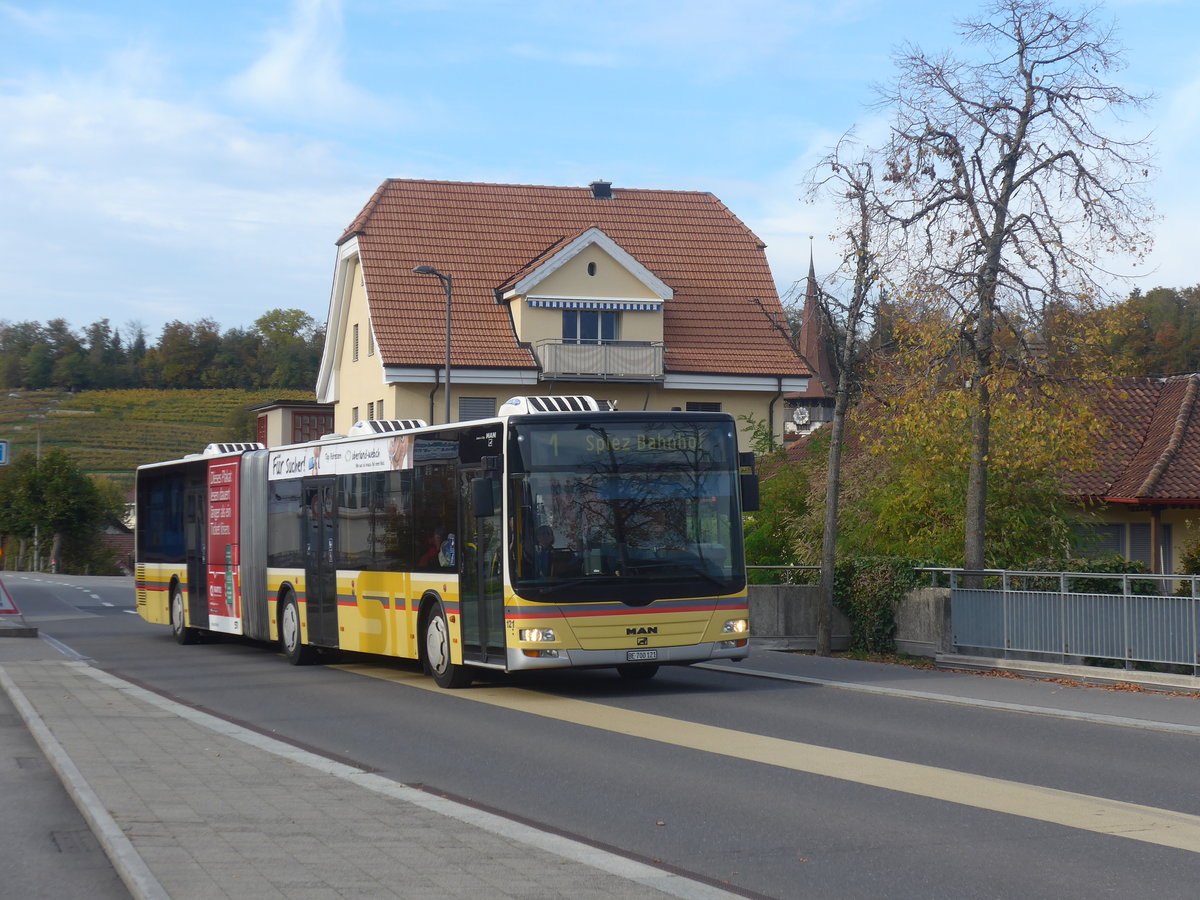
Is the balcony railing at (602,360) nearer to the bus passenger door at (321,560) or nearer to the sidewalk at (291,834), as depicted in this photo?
the bus passenger door at (321,560)

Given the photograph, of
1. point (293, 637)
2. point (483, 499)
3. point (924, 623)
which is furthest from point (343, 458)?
point (924, 623)

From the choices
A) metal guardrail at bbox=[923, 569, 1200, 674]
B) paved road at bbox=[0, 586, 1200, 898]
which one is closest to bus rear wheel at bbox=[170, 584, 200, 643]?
paved road at bbox=[0, 586, 1200, 898]

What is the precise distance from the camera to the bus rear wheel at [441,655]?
17.2 meters

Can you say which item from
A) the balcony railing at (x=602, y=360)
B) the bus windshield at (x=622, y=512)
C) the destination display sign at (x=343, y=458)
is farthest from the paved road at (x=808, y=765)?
the balcony railing at (x=602, y=360)

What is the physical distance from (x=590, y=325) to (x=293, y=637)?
27.6 m

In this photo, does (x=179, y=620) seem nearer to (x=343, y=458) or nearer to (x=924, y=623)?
(x=343, y=458)

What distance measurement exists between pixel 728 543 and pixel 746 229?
38718 millimetres

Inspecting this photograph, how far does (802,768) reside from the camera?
10.8m

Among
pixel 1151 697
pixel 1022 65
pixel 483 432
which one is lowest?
pixel 1151 697

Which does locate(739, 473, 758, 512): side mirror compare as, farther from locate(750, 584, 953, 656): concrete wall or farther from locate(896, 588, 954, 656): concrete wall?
locate(750, 584, 953, 656): concrete wall

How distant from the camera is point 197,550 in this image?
26.1 metres

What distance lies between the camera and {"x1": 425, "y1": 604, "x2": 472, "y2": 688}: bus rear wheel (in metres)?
17.2

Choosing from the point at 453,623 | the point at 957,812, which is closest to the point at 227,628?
the point at 453,623

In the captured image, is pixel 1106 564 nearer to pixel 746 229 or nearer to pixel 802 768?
pixel 802 768
